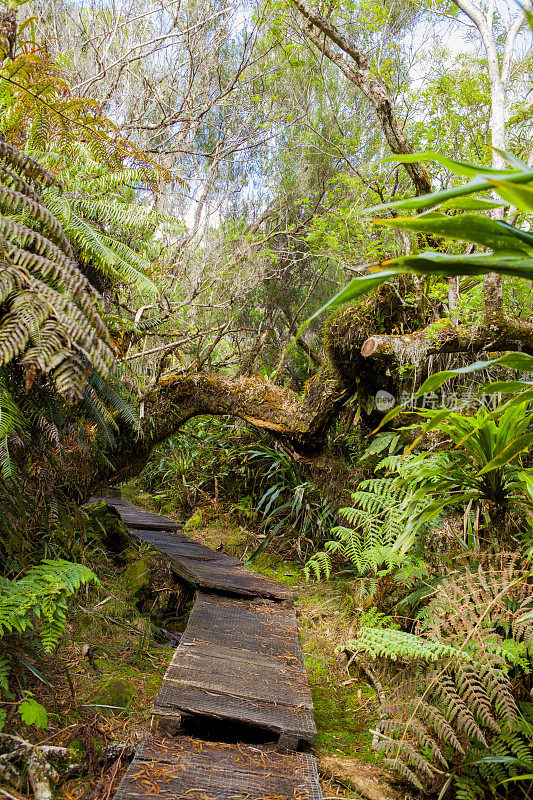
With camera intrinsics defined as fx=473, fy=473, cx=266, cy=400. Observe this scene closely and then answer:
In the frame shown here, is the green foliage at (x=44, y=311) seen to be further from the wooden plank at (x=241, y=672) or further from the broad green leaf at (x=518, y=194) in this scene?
the wooden plank at (x=241, y=672)

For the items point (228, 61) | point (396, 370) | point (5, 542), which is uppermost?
point (228, 61)

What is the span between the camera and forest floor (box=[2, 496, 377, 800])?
1857 mm

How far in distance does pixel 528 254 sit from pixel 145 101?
20.8 feet

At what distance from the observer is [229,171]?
7301mm

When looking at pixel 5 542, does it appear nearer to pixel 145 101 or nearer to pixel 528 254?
pixel 528 254

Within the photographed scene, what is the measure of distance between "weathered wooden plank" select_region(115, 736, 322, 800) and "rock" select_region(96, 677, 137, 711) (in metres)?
0.46

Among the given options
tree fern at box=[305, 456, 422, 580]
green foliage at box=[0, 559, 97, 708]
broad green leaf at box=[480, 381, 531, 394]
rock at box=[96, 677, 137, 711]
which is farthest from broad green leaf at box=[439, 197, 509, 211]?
rock at box=[96, 677, 137, 711]

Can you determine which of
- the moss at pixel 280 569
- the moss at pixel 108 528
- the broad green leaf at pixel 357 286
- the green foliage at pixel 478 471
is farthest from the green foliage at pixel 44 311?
the moss at pixel 280 569

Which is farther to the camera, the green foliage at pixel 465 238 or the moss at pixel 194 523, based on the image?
the moss at pixel 194 523

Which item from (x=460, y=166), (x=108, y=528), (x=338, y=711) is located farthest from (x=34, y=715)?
(x=108, y=528)

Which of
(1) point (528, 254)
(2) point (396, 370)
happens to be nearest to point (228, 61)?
(2) point (396, 370)

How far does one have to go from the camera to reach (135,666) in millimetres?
2609

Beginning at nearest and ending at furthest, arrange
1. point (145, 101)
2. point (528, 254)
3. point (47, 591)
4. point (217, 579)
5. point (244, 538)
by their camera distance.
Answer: point (528, 254)
point (47, 591)
point (217, 579)
point (244, 538)
point (145, 101)

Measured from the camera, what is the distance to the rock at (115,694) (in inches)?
85.4
